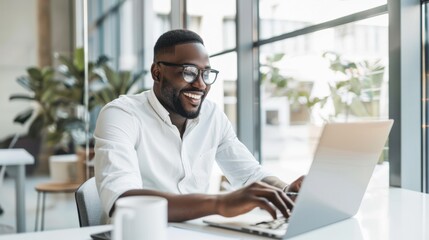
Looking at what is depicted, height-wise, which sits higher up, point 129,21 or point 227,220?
point 129,21

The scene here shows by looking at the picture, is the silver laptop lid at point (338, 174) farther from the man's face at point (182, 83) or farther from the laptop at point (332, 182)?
the man's face at point (182, 83)

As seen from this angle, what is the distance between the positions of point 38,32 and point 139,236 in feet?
11.5

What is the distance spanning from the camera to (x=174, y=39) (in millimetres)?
1445

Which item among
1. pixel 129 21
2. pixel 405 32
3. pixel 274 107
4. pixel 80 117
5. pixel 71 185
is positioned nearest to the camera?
pixel 405 32

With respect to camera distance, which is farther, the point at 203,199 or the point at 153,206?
the point at 203,199

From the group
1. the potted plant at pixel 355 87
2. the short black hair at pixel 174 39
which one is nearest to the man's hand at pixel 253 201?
the short black hair at pixel 174 39

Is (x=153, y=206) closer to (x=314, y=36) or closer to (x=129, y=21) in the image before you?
(x=314, y=36)

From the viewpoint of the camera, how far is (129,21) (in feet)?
17.1

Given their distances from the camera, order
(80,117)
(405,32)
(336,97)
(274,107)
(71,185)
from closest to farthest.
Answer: (405,32), (336,97), (274,107), (71,185), (80,117)

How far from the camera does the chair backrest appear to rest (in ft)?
4.33

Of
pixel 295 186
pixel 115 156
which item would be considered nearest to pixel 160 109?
pixel 115 156

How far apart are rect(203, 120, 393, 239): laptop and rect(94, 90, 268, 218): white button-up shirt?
0.90 ft

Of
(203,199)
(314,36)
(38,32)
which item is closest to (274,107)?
(314,36)

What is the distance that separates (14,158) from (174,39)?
2.11 meters
